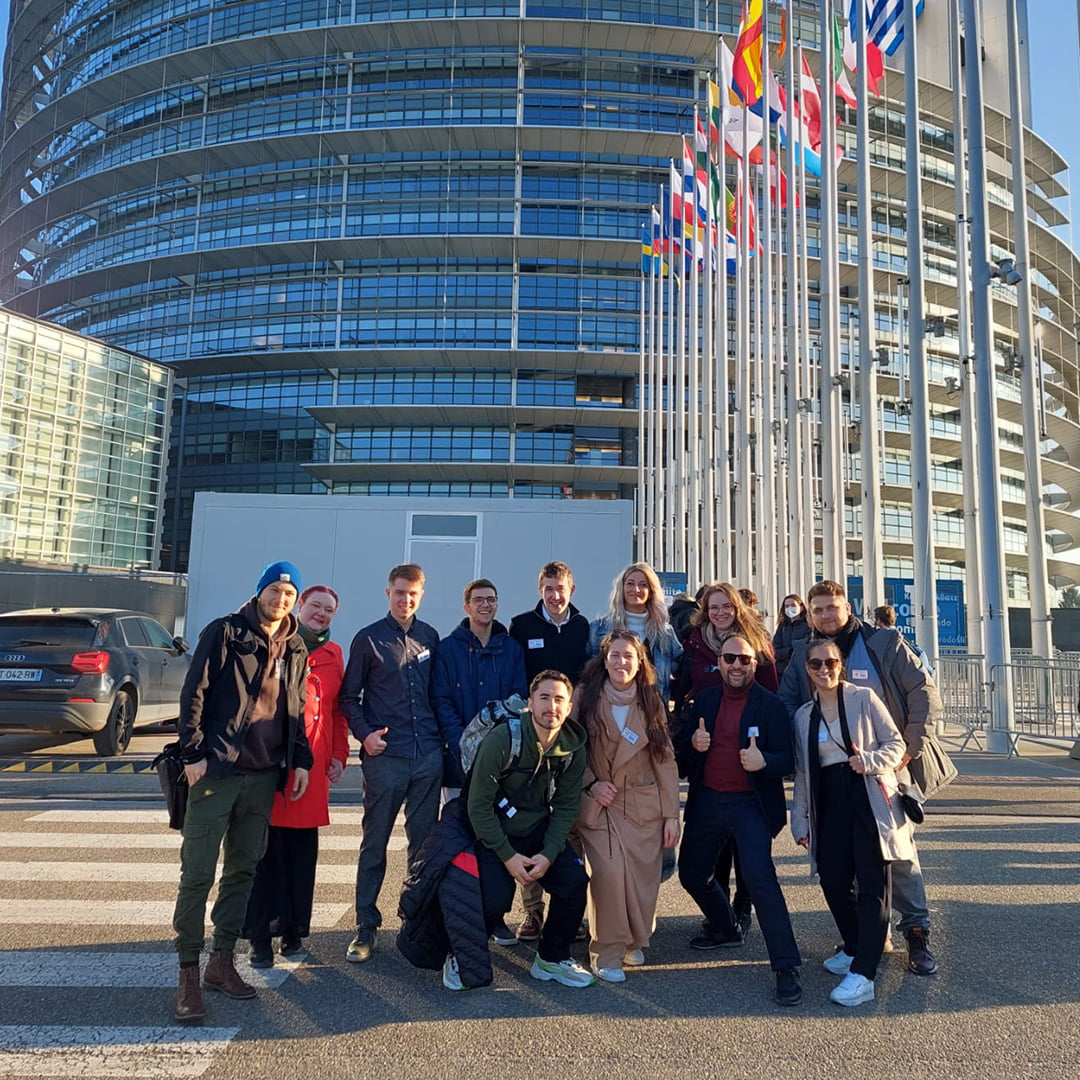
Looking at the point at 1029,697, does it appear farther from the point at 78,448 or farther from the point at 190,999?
the point at 78,448

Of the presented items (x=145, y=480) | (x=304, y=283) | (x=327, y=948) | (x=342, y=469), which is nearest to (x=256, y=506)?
(x=327, y=948)

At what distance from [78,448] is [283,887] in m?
33.7

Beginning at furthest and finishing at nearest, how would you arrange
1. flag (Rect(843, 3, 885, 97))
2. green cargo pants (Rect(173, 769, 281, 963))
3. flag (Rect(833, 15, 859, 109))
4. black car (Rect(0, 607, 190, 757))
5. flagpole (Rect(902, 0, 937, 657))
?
1. flag (Rect(833, 15, 859, 109))
2. flag (Rect(843, 3, 885, 97))
3. flagpole (Rect(902, 0, 937, 657))
4. black car (Rect(0, 607, 190, 757))
5. green cargo pants (Rect(173, 769, 281, 963))

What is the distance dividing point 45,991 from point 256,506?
520 inches

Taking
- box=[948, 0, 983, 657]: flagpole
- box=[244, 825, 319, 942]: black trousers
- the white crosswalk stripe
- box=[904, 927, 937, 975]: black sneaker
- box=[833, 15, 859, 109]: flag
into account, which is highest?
box=[833, 15, 859, 109]: flag

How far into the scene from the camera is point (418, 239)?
146 feet

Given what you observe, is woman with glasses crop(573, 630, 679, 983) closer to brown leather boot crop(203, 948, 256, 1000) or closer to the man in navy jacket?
the man in navy jacket

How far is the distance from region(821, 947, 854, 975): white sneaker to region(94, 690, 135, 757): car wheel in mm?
8462

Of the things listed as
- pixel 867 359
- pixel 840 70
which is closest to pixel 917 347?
pixel 867 359

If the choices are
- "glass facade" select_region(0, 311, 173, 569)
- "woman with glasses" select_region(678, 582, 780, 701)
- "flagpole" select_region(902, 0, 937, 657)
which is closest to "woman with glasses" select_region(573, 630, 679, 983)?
"woman with glasses" select_region(678, 582, 780, 701)

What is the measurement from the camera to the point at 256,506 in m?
16.3

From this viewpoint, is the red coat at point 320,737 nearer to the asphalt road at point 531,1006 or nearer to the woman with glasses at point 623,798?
the asphalt road at point 531,1006

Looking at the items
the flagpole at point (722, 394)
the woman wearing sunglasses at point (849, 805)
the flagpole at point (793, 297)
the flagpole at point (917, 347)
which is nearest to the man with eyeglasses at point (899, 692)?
the woman wearing sunglasses at point (849, 805)

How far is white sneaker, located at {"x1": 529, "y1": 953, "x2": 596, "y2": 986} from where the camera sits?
395 cm
